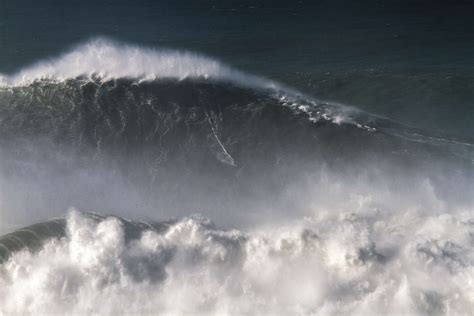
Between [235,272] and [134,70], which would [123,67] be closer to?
[134,70]

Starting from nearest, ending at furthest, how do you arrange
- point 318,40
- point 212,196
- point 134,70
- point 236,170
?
1. point 212,196
2. point 236,170
3. point 134,70
4. point 318,40

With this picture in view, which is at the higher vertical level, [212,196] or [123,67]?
[123,67]

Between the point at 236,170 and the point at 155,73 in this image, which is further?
the point at 155,73

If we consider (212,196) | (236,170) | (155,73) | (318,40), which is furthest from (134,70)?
(318,40)

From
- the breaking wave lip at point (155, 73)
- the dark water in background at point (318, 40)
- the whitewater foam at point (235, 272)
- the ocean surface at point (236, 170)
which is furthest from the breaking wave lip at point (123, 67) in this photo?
the whitewater foam at point (235, 272)

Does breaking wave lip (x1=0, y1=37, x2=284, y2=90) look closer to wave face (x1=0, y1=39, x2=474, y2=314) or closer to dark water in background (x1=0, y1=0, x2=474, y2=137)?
wave face (x1=0, y1=39, x2=474, y2=314)

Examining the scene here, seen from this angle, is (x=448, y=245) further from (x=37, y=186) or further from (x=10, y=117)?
(x=10, y=117)

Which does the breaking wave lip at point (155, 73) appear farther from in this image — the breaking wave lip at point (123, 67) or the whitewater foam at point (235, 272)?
the whitewater foam at point (235, 272)
